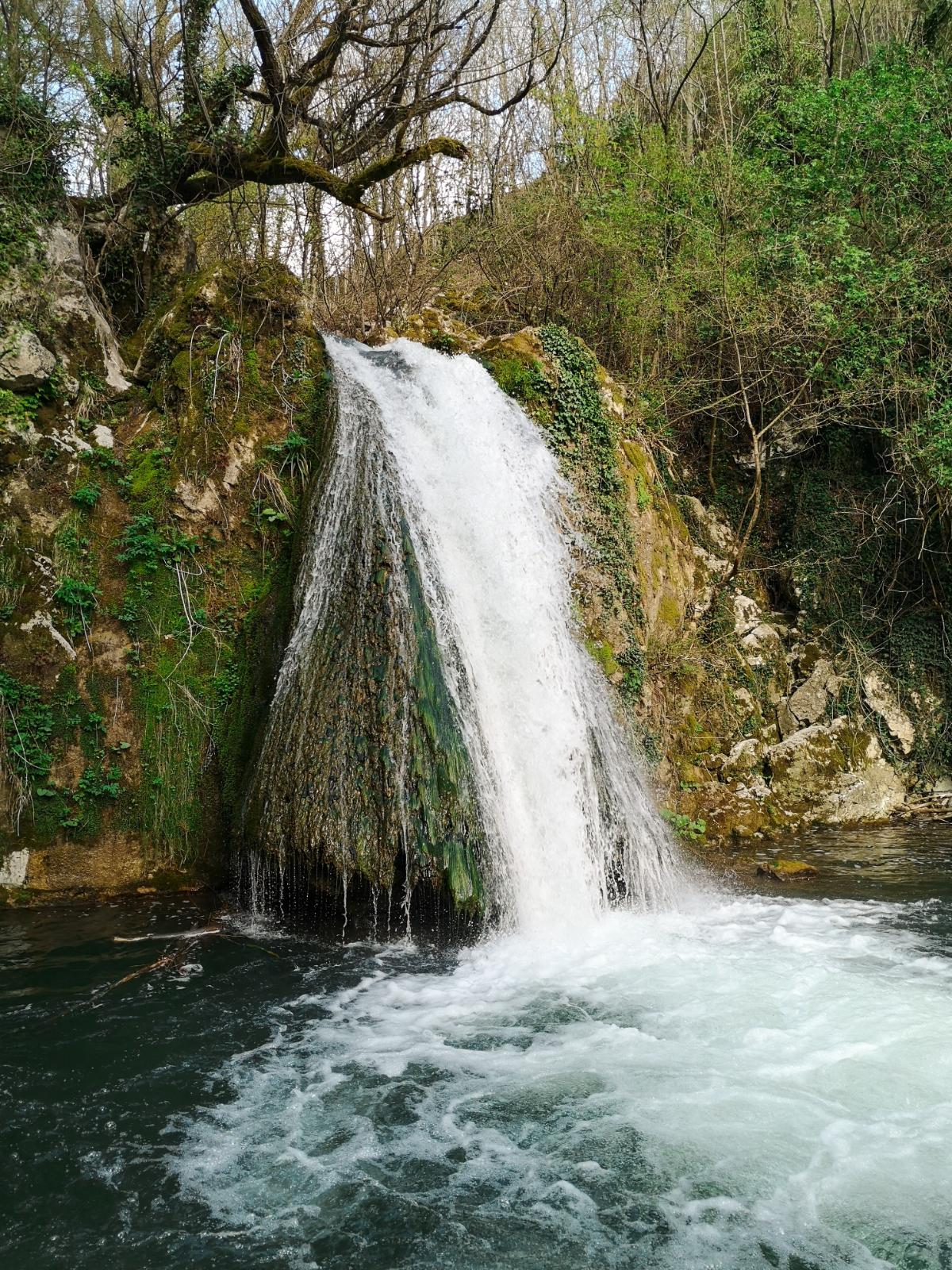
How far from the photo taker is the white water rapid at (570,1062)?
3174 mm

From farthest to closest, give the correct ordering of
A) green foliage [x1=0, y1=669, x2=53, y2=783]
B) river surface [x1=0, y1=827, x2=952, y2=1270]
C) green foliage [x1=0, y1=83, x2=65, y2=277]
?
1. green foliage [x1=0, y1=83, x2=65, y2=277]
2. green foliage [x1=0, y1=669, x2=53, y2=783]
3. river surface [x1=0, y1=827, x2=952, y2=1270]

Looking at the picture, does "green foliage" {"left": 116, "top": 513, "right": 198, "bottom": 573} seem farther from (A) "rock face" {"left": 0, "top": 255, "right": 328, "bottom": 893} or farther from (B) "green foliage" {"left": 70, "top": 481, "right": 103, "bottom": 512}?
(B) "green foliage" {"left": 70, "top": 481, "right": 103, "bottom": 512}

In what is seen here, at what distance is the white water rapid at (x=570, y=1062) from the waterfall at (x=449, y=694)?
0.04 meters

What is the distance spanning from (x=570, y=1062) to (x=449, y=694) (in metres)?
2.78

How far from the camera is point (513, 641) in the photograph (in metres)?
7.53

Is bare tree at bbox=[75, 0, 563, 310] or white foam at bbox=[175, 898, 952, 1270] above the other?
bare tree at bbox=[75, 0, 563, 310]

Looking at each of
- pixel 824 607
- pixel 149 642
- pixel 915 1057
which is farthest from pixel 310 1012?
pixel 824 607

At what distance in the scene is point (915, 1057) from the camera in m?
4.36

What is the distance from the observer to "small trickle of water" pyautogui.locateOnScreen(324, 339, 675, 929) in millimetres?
6551

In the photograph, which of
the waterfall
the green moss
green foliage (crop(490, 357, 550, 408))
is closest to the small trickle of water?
the waterfall

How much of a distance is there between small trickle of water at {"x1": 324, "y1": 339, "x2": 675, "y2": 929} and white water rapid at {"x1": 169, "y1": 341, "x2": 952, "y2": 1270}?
30 millimetres

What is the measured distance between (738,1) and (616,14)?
2013 millimetres

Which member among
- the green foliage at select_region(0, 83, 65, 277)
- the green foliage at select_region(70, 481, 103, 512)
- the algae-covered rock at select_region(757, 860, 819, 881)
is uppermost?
the green foliage at select_region(0, 83, 65, 277)

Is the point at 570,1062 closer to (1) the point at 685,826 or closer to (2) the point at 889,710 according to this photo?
(1) the point at 685,826
